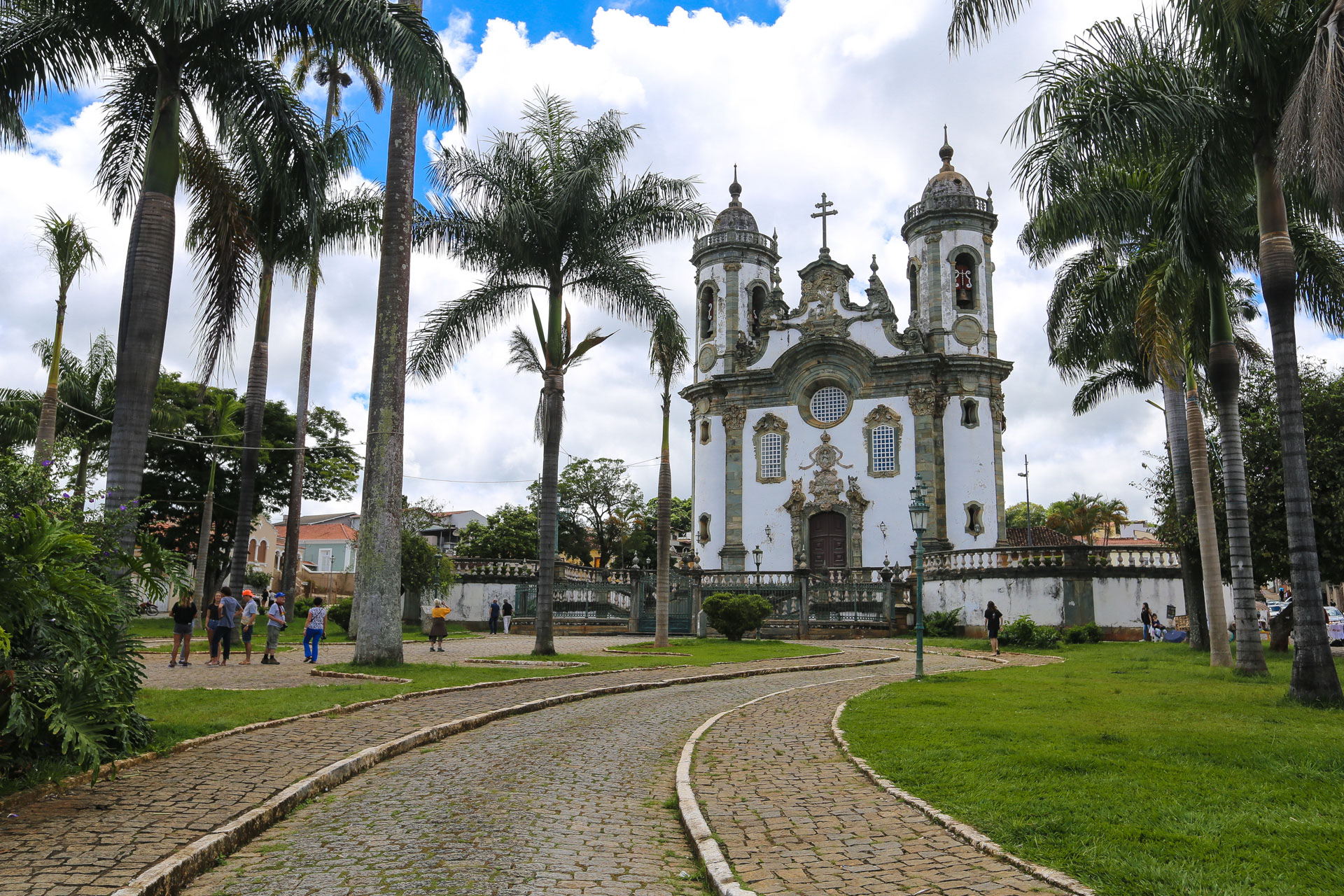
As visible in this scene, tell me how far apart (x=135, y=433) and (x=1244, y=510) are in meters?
15.0

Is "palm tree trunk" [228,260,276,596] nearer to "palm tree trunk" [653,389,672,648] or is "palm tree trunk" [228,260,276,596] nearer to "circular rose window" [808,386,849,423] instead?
"palm tree trunk" [653,389,672,648]

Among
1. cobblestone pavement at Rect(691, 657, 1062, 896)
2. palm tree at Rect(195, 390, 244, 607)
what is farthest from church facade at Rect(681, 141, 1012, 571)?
cobblestone pavement at Rect(691, 657, 1062, 896)

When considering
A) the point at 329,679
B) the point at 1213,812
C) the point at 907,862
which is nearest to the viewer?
the point at 907,862

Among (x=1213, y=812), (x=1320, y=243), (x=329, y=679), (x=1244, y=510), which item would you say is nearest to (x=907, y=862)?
(x=1213, y=812)

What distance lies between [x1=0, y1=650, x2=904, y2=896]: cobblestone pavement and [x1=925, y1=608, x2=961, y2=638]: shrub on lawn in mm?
23978

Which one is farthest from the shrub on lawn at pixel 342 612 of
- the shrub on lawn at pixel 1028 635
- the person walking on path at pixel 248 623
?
the shrub on lawn at pixel 1028 635

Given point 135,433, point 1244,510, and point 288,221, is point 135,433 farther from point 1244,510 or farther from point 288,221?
point 1244,510

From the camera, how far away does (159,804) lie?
20.3 ft

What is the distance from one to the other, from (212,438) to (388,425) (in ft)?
72.8

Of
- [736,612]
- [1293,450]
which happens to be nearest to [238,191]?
[1293,450]

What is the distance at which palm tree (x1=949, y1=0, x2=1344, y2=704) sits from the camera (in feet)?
35.6

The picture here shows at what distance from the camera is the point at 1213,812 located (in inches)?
228

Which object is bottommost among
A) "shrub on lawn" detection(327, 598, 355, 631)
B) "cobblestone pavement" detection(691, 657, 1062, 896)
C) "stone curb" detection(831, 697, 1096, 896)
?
"cobblestone pavement" detection(691, 657, 1062, 896)

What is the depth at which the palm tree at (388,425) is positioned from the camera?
1535 cm
